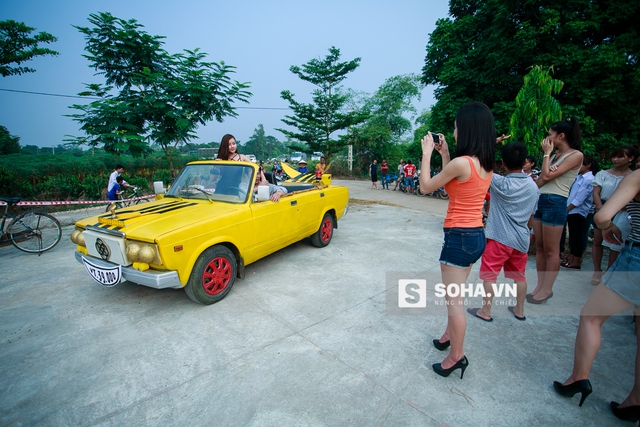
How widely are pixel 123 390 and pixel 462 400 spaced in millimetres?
2565

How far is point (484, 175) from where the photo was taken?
84.3 inches

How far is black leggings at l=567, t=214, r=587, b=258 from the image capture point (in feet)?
14.1

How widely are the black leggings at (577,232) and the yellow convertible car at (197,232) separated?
4.03m

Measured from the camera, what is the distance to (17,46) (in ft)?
34.7

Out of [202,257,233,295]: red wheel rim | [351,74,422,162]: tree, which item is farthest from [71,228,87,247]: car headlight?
[351,74,422,162]: tree

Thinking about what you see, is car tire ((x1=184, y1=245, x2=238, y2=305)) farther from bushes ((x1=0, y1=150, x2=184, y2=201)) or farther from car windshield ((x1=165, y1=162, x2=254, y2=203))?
bushes ((x1=0, y1=150, x2=184, y2=201))

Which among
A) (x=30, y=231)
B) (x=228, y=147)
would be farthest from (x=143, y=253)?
(x=30, y=231)

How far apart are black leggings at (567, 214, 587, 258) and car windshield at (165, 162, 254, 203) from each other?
4.73 meters

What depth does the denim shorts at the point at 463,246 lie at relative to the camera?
7.02ft

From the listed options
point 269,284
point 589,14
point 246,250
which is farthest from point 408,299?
point 589,14

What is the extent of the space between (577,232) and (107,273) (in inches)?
246

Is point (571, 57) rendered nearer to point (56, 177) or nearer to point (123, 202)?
point (123, 202)

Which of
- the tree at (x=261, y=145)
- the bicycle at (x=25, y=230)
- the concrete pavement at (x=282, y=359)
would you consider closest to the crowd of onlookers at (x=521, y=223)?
the concrete pavement at (x=282, y=359)

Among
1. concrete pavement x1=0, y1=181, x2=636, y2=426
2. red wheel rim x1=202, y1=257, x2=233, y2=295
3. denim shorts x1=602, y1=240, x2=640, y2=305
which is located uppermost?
denim shorts x1=602, y1=240, x2=640, y2=305
